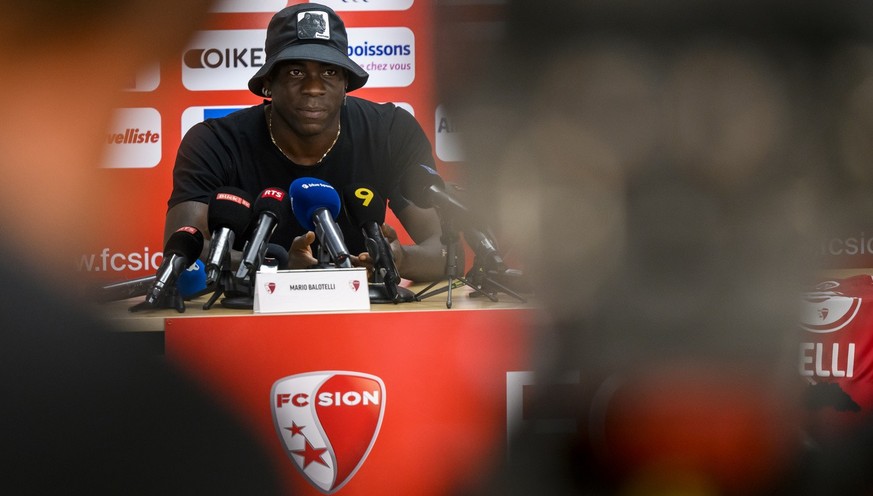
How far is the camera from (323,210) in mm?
1088

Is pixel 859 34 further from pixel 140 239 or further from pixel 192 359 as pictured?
pixel 140 239

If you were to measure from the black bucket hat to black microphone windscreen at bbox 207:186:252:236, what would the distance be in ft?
1.21

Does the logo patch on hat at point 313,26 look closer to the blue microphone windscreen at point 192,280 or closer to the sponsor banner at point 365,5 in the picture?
the blue microphone windscreen at point 192,280

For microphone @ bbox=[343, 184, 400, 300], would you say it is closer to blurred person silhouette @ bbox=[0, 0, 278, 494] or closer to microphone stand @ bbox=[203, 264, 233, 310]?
microphone stand @ bbox=[203, 264, 233, 310]

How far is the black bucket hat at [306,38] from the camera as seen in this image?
1.34m

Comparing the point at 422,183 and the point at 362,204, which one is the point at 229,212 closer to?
the point at 362,204

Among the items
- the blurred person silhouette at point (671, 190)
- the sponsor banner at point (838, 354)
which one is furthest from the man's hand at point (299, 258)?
the sponsor banner at point (838, 354)

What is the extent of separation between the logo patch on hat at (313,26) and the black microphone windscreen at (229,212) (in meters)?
0.42

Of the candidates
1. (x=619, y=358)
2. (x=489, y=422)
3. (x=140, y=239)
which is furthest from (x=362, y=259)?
(x=140, y=239)

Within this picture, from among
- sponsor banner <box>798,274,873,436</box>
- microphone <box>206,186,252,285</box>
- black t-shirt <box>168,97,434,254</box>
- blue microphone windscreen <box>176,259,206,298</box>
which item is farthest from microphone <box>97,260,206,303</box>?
sponsor banner <box>798,274,873,436</box>

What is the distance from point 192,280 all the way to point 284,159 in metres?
0.41

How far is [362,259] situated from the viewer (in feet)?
3.90

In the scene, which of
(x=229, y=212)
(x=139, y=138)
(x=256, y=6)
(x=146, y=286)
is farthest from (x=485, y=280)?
(x=139, y=138)

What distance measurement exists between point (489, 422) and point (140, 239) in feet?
4.55
